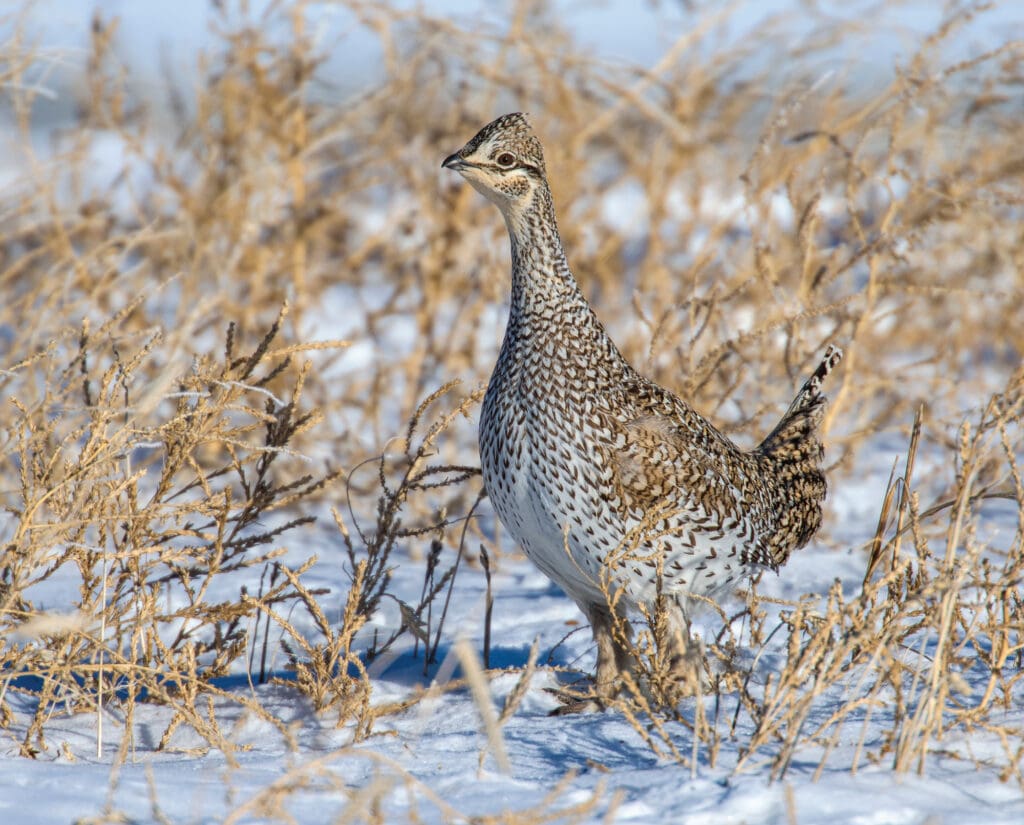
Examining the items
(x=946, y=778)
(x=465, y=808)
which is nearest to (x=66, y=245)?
(x=465, y=808)

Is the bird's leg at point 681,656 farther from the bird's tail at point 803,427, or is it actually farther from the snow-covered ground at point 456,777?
the bird's tail at point 803,427

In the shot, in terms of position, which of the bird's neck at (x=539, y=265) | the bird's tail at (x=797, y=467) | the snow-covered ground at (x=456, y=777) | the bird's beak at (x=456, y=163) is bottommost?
the snow-covered ground at (x=456, y=777)

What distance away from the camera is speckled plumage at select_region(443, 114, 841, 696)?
2748 millimetres

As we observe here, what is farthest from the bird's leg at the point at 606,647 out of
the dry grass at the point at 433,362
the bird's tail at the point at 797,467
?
the bird's tail at the point at 797,467

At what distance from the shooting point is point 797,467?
3.48 metres

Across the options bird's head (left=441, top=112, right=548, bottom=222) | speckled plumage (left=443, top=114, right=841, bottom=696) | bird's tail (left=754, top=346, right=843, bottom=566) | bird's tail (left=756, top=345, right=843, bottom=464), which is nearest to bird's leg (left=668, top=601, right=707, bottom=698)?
speckled plumage (left=443, top=114, right=841, bottom=696)

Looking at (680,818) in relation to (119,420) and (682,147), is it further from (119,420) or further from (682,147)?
(682,147)

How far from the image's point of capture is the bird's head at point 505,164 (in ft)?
9.62

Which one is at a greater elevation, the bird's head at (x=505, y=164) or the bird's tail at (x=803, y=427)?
the bird's head at (x=505, y=164)

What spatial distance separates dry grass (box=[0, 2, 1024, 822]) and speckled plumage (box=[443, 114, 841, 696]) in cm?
19

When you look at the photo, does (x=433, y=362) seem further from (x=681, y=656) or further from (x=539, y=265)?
(x=681, y=656)

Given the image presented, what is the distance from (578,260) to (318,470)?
2.05m

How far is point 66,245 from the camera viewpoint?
187 inches

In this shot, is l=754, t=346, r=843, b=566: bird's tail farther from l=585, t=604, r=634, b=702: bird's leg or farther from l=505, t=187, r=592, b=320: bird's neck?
l=505, t=187, r=592, b=320: bird's neck
